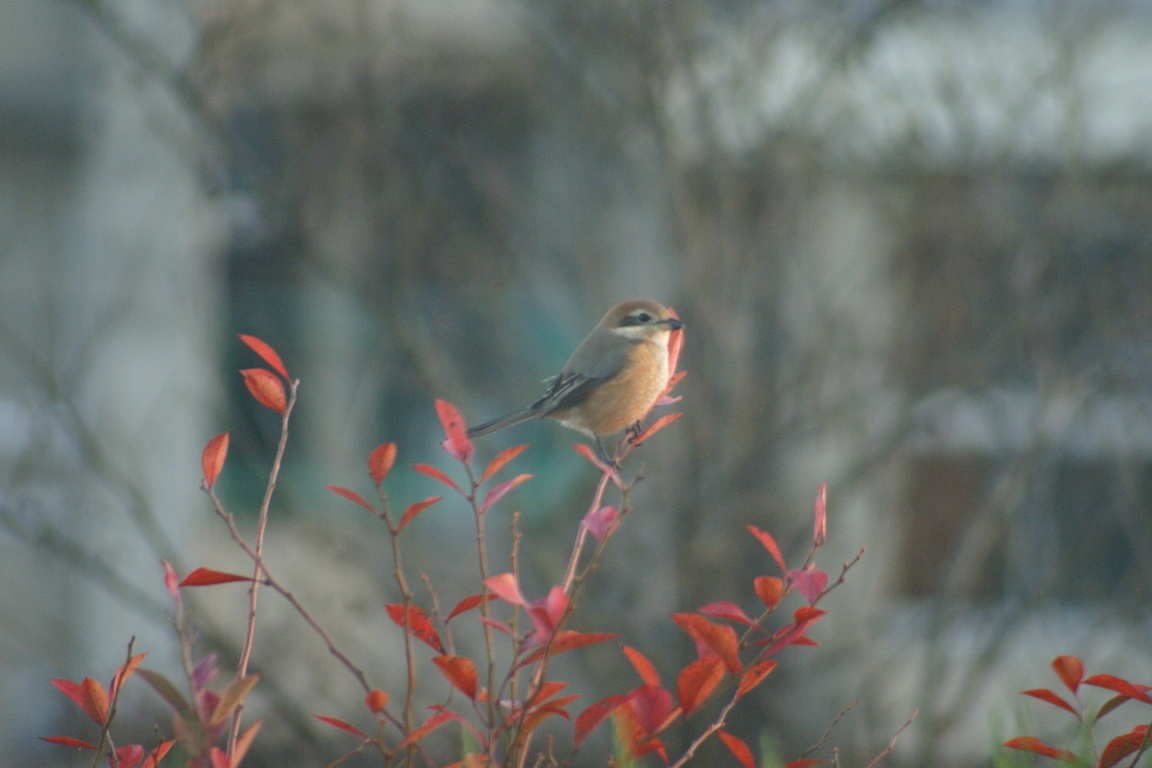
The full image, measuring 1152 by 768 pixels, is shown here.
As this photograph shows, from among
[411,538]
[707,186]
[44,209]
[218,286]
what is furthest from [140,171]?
[707,186]

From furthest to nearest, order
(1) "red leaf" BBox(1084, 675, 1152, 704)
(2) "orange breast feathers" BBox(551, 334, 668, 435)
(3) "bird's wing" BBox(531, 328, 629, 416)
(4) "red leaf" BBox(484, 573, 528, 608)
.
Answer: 1. (3) "bird's wing" BBox(531, 328, 629, 416)
2. (2) "orange breast feathers" BBox(551, 334, 668, 435)
3. (1) "red leaf" BBox(1084, 675, 1152, 704)
4. (4) "red leaf" BBox(484, 573, 528, 608)

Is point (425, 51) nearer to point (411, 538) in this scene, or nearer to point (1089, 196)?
point (411, 538)

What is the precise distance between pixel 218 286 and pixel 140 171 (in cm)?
90

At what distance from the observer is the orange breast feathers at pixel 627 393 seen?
120 inches

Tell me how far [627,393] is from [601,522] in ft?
5.67

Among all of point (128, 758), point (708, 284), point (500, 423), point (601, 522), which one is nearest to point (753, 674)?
point (601, 522)

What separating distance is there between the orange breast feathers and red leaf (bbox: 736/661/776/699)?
57.9 inches

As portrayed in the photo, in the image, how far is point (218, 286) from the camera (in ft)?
21.1

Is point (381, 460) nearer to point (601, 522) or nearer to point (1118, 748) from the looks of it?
point (601, 522)

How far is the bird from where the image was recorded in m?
3.09

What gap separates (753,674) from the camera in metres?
1.53

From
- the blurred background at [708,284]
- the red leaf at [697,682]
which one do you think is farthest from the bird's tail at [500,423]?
the red leaf at [697,682]

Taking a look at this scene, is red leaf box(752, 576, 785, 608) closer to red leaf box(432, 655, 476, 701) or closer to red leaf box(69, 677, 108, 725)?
red leaf box(432, 655, 476, 701)

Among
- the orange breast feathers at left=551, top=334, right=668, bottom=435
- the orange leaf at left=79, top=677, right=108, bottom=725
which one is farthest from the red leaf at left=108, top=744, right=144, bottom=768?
the orange breast feathers at left=551, top=334, right=668, bottom=435
